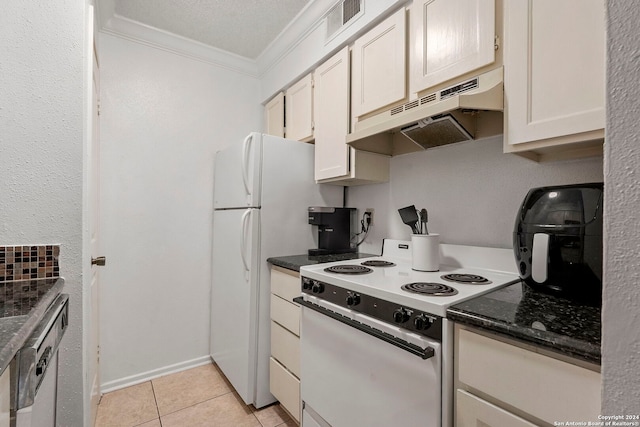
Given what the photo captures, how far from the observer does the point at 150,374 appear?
7.53 ft

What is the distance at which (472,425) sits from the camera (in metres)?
0.88

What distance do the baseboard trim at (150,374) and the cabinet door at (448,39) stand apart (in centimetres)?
258

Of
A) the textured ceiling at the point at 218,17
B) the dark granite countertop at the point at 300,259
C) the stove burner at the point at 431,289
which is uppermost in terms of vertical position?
the textured ceiling at the point at 218,17

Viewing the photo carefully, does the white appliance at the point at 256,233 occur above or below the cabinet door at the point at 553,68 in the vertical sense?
below

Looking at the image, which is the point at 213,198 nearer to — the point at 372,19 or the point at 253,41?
the point at 253,41

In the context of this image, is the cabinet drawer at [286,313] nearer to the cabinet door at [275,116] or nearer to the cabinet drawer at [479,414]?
the cabinet drawer at [479,414]

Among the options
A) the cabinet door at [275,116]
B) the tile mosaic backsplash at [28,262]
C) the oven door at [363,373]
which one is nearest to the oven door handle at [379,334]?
the oven door at [363,373]

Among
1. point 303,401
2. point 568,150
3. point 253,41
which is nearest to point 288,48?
point 253,41

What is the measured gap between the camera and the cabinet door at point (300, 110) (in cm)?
227

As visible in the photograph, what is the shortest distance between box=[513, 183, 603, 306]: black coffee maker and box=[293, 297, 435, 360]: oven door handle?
50 centimetres

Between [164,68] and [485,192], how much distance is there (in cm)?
250

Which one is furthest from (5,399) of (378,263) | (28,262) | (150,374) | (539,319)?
(150,374)

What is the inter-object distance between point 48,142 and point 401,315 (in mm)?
1520

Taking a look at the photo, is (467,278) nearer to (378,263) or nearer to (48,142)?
(378,263)
